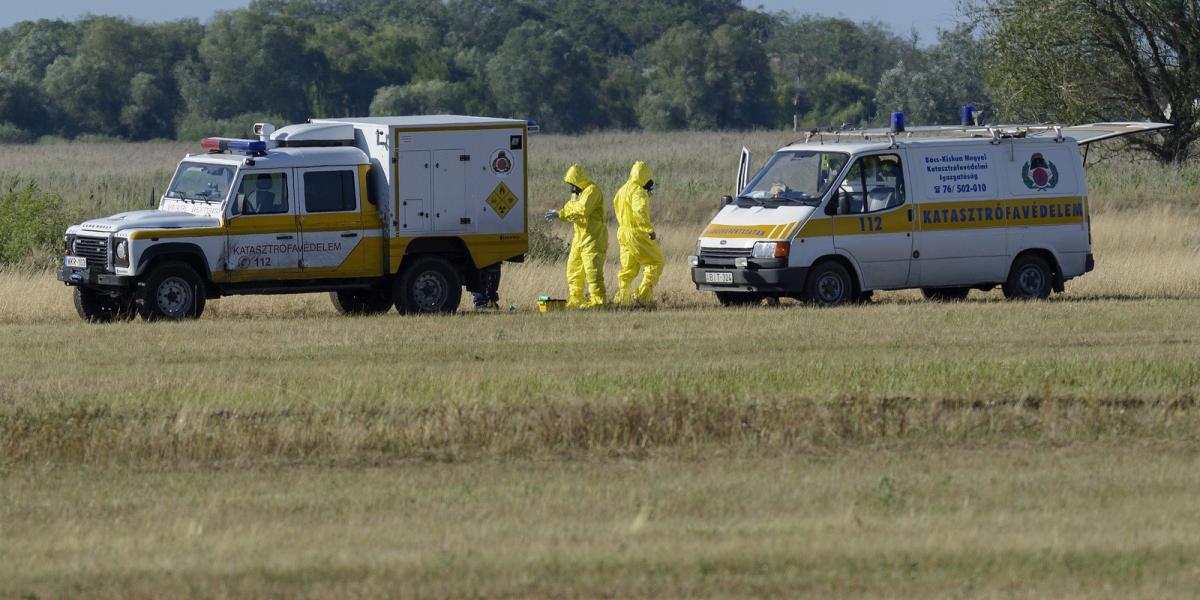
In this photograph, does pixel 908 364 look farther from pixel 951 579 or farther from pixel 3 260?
pixel 3 260

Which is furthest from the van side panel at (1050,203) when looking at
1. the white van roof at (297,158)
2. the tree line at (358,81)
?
the tree line at (358,81)

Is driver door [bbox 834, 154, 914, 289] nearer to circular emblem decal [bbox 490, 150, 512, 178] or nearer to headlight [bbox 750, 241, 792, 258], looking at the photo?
headlight [bbox 750, 241, 792, 258]

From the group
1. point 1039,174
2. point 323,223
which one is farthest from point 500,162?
point 1039,174

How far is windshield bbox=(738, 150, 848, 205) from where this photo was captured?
20188 millimetres

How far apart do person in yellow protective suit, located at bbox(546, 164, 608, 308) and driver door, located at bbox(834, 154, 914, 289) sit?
2.53 meters

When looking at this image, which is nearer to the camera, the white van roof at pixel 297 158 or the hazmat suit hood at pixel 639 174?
the white van roof at pixel 297 158

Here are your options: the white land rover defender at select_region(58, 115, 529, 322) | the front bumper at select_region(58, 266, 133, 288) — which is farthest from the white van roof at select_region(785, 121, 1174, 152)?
the front bumper at select_region(58, 266, 133, 288)

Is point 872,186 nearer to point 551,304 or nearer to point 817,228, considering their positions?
point 817,228

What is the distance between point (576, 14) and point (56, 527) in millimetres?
118722

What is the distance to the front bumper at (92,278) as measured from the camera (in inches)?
739

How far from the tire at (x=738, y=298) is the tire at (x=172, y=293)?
5.72 metres

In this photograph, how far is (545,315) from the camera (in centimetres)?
1947

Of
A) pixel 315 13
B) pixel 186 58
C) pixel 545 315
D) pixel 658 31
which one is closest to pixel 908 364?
pixel 545 315

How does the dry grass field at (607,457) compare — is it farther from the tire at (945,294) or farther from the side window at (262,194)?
the tire at (945,294)
